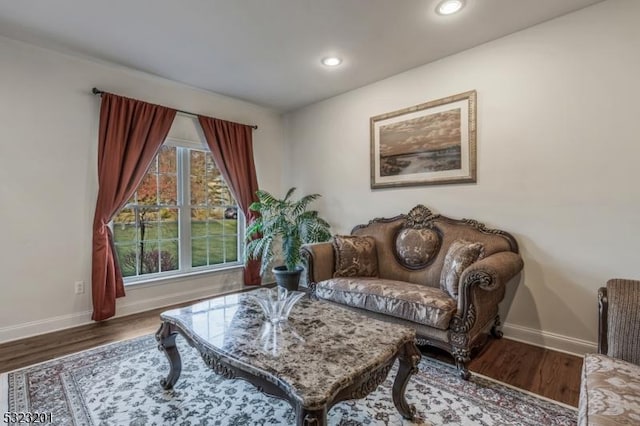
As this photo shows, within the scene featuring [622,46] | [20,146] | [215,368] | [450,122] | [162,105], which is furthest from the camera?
[162,105]

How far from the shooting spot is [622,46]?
2.19 m

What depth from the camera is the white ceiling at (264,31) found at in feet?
7.37

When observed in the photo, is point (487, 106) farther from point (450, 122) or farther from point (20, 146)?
point (20, 146)

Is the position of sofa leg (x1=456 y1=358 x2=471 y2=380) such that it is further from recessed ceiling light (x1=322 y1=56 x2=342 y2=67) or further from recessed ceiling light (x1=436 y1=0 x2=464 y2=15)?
recessed ceiling light (x1=322 y1=56 x2=342 y2=67)

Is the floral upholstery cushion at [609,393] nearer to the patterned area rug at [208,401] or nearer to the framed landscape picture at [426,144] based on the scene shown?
the patterned area rug at [208,401]

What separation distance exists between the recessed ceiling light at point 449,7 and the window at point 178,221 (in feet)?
9.75

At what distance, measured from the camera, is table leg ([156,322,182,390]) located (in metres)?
1.84

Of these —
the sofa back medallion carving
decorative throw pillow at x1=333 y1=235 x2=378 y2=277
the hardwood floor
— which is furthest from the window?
the sofa back medallion carving

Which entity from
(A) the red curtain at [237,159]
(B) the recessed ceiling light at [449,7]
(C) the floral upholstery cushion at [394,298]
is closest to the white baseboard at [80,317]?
(A) the red curtain at [237,159]

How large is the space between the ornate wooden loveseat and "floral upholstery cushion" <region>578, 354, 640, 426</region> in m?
0.70

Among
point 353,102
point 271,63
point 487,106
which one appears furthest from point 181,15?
point 487,106

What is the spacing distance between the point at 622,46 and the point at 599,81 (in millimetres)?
245

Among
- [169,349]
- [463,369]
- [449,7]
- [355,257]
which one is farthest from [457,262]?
[169,349]

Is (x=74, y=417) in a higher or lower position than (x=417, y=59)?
lower
